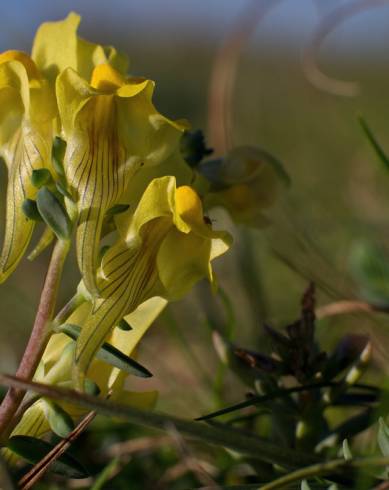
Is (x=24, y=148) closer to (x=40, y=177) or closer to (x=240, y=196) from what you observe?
(x=40, y=177)

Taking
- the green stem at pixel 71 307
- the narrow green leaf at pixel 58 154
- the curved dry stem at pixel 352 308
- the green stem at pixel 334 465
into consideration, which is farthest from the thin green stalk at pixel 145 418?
the curved dry stem at pixel 352 308

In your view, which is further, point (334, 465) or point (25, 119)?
point (25, 119)

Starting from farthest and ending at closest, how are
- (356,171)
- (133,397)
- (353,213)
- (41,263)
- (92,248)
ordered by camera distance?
(41,263)
(356,171)
(353,213)
(133,397)
(92,248)

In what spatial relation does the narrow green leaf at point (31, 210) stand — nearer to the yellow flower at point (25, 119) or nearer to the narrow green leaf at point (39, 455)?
the yellow flower at point (25, 119)

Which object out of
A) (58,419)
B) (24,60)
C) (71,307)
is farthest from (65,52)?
(58,419)

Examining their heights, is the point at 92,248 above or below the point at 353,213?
above

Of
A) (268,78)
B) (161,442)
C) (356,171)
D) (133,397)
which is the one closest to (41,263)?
(356,171)

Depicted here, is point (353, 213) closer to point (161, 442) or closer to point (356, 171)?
point (356, 171)
